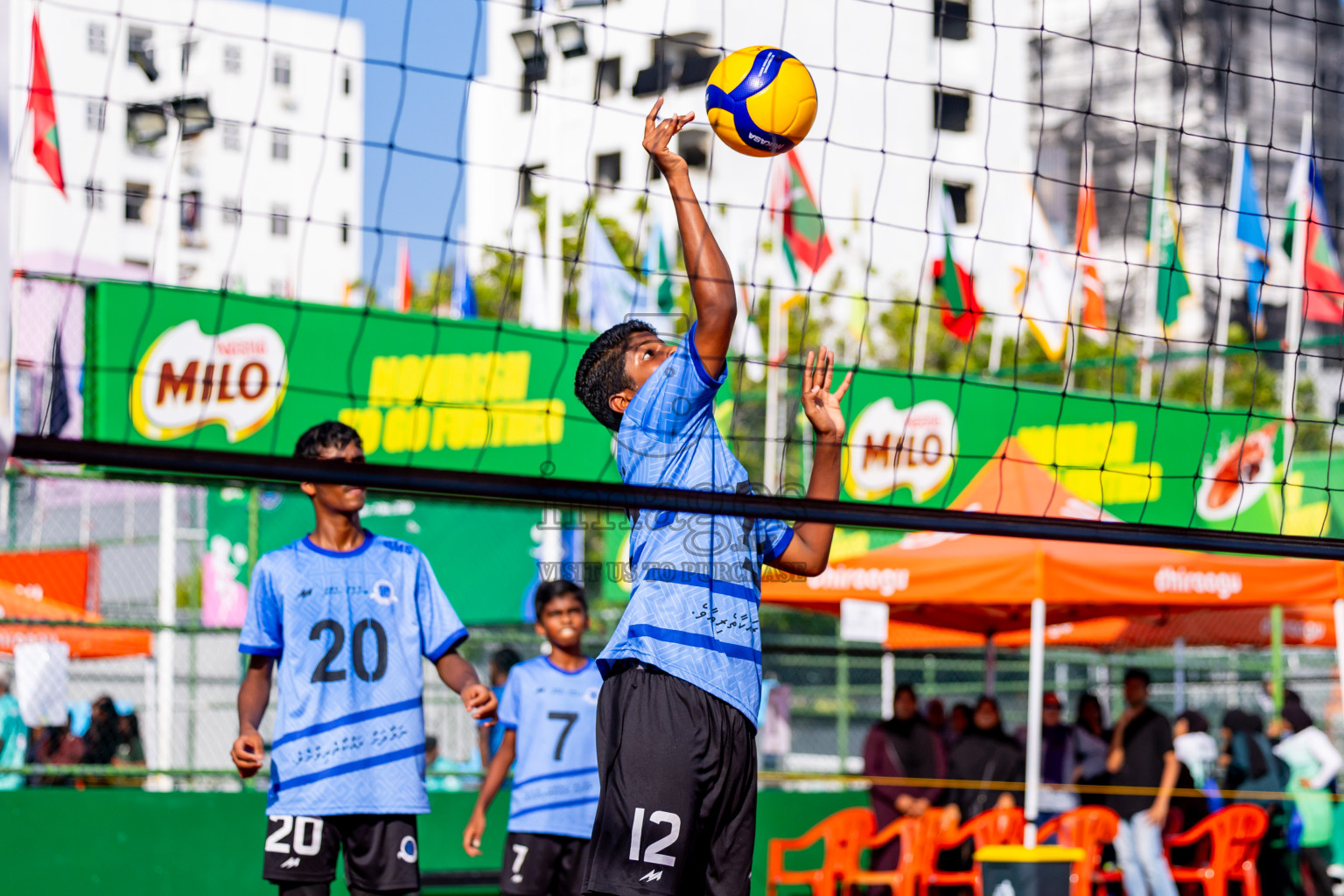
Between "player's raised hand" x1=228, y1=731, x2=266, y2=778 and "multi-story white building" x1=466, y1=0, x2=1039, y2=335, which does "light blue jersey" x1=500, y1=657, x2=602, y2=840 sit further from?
"multi-story white building" x1=466, y1=0, x2=1039, y2=335

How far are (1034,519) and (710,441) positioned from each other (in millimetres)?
931

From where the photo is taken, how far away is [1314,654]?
16.3 metres

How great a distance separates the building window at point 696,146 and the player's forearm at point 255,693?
100ft

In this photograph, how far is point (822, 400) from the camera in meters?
3.56

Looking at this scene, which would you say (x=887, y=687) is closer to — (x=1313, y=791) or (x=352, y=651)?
(x=1313, y=791)

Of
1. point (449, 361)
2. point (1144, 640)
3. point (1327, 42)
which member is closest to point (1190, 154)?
point (1327, 42)

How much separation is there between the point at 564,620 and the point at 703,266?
9.27 feet

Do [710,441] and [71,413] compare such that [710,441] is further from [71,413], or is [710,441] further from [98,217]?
[98,217]

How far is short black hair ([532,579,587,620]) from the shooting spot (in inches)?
227

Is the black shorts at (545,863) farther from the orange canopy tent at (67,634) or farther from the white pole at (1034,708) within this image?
the orange canopy tent at (67,634)

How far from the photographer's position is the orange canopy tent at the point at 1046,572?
8094 millimetres

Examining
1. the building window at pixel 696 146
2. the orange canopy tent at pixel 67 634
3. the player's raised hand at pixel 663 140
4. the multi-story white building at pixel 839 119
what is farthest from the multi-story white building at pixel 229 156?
the player's raised hand at pixel 663 140

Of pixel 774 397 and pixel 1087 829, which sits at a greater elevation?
pixel 774 397

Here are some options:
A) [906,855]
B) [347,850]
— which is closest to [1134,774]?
[906,855]
